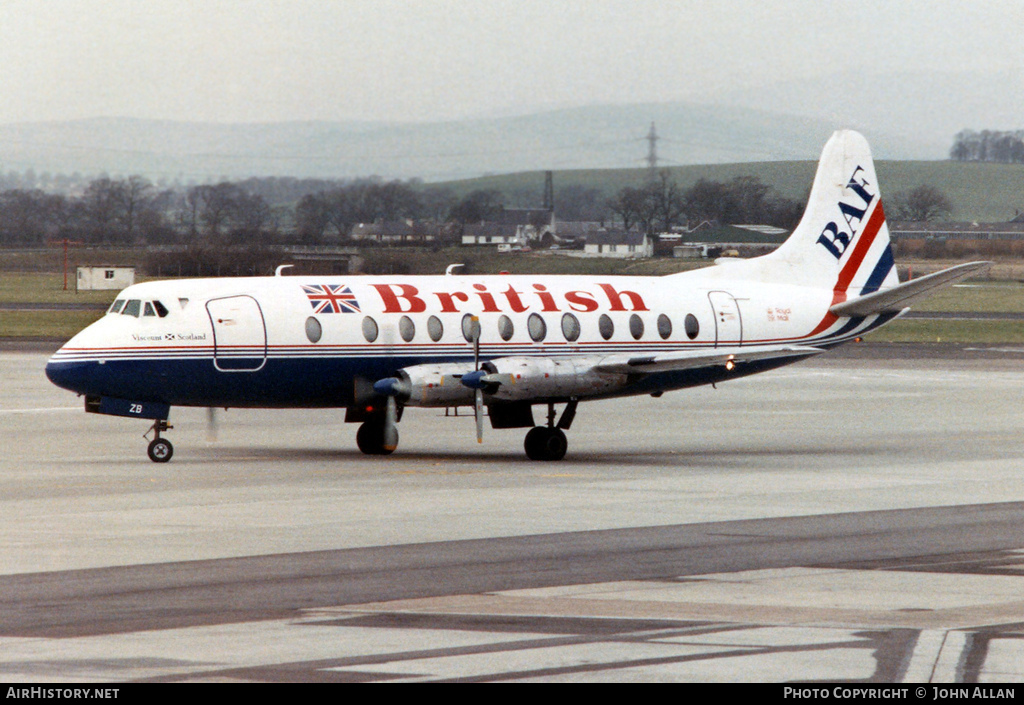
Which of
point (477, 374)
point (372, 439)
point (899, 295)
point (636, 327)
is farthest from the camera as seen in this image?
point (899, 295)

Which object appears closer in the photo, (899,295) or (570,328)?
(570,328)

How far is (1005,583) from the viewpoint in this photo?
58.1ft

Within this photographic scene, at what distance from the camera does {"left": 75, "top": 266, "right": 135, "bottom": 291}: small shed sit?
228ft

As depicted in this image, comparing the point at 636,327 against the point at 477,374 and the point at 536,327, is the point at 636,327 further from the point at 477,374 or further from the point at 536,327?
the point at 477,374

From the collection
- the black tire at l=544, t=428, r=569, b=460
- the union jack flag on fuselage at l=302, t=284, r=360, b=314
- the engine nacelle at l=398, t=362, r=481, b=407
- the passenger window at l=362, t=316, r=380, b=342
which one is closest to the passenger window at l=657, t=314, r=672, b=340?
the black tire at l=544, t=428, r=569, b=460

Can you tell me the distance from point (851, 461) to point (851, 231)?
7.83m

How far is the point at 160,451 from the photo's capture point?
105 feet

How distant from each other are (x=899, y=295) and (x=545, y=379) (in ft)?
Answer: 31.1

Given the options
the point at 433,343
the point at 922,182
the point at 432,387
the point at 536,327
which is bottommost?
the point at 432,387

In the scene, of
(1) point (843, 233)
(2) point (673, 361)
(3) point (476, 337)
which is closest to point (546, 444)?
(3) point (476, 337)

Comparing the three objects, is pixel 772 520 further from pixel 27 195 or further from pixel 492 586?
pixel 27 195

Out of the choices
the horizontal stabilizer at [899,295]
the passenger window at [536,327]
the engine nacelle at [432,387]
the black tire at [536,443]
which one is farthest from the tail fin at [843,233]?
the engine nacelle at [432,387]

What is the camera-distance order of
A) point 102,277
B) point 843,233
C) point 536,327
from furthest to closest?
point 102,277 → point 843,233 → point 536,327

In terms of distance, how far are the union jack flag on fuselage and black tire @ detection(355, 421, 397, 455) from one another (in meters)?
2.74
